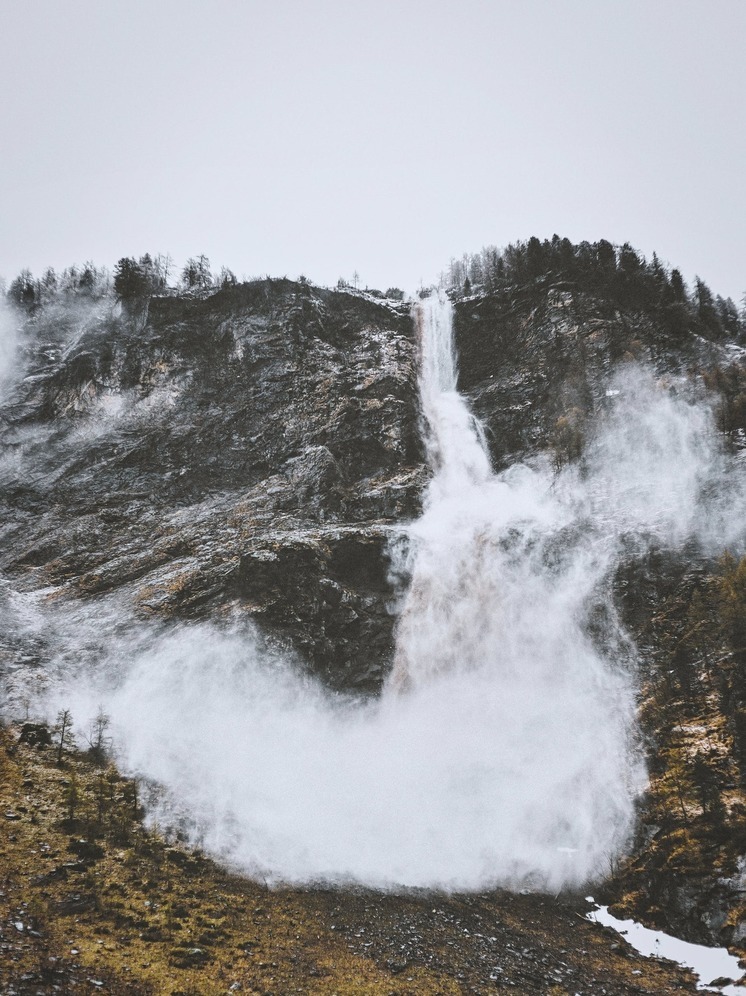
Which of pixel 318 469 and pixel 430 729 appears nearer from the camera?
pixel 430 729

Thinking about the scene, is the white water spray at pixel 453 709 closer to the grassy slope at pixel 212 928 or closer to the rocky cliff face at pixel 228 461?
the grassy slope at pixel 212 928

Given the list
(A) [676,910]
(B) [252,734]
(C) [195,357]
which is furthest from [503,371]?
(A) [676,910]

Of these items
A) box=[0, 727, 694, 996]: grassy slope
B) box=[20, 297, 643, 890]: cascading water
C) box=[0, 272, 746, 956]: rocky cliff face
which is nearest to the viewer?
box=[0, 727, 694, 996]: grassy slope

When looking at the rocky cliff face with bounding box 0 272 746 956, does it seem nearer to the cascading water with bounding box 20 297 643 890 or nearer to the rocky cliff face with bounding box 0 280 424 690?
the rocky cliff face with bounding box 0 280 424 690

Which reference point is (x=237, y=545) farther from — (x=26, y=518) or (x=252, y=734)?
(x=26, y=518)

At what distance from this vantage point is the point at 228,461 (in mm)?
40062

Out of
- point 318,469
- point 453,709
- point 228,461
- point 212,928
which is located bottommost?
point 212,928

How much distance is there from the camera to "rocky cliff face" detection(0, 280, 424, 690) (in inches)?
1219

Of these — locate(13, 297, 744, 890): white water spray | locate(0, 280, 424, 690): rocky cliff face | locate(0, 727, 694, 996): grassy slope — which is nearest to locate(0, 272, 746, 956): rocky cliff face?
locate(0, 280, 424, 690): rocky cliff face

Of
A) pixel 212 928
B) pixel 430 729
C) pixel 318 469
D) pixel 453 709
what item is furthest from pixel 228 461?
pixel 212 928

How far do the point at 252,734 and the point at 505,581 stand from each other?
49.0ft

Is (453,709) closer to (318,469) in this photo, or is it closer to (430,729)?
(430,729)

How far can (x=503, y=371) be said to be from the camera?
46.8 metres

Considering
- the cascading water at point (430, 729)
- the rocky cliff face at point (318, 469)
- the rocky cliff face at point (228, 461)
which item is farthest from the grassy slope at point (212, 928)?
the rocky cliff face at point (228, 461)
